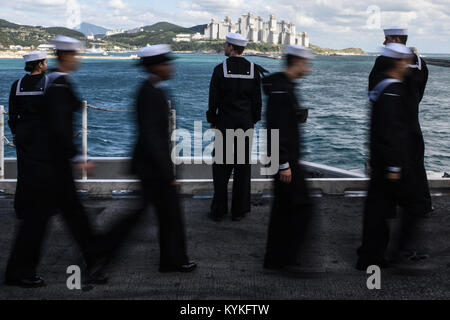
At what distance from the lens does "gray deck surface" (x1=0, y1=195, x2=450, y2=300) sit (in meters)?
4.28

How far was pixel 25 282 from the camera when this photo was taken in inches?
171

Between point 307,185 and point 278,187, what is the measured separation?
0.69 ft

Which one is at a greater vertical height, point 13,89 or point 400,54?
point 400,54

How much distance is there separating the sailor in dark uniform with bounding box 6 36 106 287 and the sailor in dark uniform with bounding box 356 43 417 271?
1958mm

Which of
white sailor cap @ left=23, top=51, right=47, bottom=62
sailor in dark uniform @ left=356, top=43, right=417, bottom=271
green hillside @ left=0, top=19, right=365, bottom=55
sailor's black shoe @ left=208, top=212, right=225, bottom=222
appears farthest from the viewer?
green hillside @ left=0, top=19, right=365, bottom=55

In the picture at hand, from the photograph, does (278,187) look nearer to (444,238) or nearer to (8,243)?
(444,238)

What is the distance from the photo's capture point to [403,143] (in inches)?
174

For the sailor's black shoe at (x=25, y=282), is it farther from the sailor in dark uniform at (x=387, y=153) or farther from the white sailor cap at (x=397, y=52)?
the white sailor cap at (x=397, y=52)

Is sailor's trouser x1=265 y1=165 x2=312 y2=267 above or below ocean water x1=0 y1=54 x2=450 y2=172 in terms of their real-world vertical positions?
above

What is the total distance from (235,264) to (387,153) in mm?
1435

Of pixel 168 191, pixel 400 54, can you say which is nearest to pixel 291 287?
pixel 168 191

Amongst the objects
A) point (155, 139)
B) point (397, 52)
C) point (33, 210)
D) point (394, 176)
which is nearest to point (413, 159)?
point (394, 176)

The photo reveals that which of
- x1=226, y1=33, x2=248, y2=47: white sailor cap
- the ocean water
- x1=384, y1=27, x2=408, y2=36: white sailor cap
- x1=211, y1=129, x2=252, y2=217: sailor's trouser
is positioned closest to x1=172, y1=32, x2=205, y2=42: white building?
the ocean water

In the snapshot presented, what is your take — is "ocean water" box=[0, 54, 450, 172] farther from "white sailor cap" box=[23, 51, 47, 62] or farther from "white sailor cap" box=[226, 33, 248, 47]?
"white sailor cap" box=[23, 51, 47, 62]
